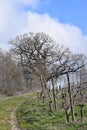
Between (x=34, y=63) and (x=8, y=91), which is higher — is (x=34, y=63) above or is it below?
above

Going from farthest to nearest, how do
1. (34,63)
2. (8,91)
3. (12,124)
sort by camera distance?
(34,63), (8,91), (12,124)

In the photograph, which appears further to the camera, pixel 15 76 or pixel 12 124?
pixel 15 76

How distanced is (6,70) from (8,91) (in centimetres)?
609

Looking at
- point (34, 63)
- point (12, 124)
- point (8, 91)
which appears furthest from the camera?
point (34, 63)

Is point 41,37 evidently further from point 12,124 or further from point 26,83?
point 12,124

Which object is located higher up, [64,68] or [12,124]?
[64,68]

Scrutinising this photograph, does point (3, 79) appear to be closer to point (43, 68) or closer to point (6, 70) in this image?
point (6, 70)

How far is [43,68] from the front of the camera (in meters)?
61.5

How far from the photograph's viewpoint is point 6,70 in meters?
64.1

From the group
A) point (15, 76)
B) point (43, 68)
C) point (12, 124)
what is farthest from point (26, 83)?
point (12, 124)

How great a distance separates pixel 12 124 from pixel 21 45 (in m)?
45.0

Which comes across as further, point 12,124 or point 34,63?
point 34,63

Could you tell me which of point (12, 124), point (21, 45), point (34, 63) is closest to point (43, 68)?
point (34, 63)

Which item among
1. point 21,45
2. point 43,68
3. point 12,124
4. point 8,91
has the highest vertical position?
point 21,45
